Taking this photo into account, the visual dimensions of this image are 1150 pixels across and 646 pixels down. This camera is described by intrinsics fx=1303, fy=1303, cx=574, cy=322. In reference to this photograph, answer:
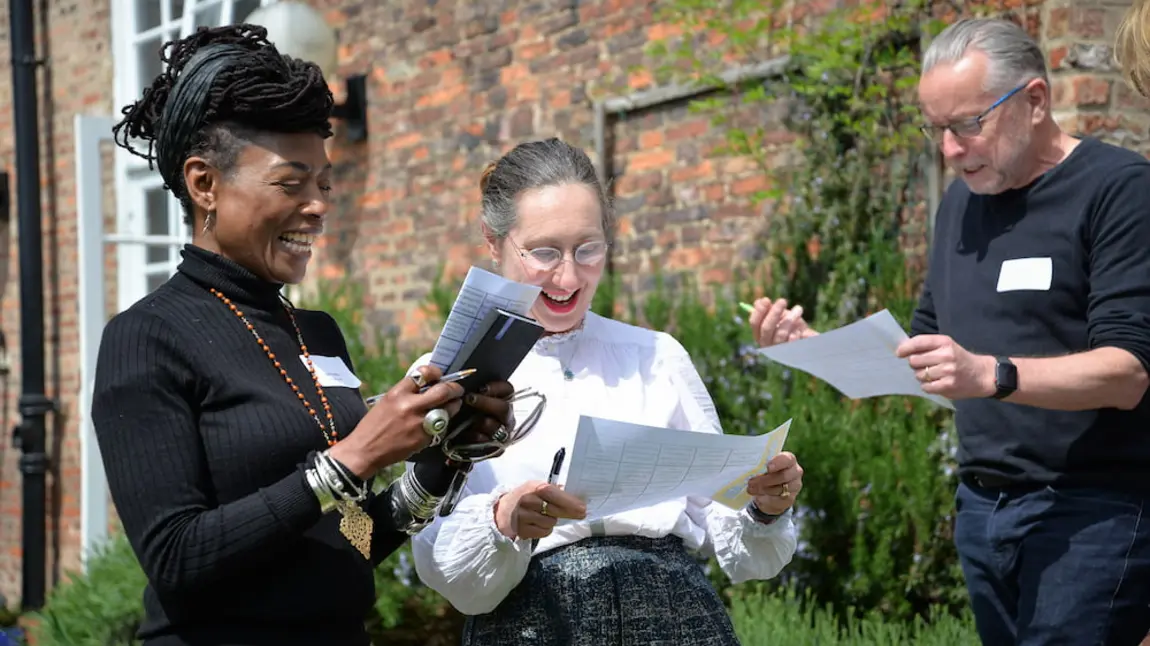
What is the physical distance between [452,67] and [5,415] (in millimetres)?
4050

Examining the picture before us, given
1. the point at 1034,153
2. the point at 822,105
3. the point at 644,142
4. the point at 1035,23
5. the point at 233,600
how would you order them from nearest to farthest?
1. the point at 233,600
2. the point at 1034,153
3. the point at 1035,23
4. the point at 822,105
5. the point at 644,142

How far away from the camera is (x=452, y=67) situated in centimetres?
671

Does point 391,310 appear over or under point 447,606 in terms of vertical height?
over

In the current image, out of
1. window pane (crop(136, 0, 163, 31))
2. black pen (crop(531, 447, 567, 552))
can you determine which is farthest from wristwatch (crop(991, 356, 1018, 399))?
window pane (crop(136, 0, 163, 31))

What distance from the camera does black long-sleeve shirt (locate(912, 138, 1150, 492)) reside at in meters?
2.43

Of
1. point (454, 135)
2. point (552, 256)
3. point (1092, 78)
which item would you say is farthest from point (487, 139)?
point (552, 256)

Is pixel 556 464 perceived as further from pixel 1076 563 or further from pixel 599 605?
pixel 1076 563

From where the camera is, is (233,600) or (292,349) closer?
(233,600)

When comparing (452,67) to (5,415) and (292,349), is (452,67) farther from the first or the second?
(292,349)

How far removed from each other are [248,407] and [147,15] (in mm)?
6728

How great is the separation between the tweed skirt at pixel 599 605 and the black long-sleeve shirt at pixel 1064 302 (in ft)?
2.46

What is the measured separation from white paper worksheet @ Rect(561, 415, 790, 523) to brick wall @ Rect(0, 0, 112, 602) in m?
6.84

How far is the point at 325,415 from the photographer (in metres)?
2.05

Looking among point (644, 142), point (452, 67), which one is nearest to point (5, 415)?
point (452, 67)
